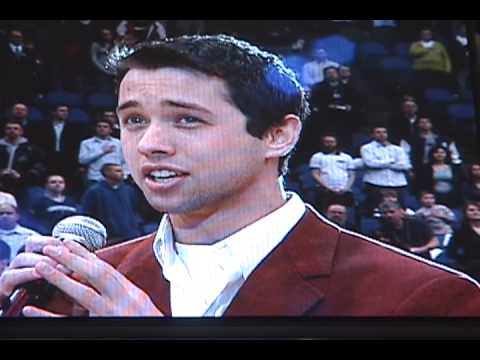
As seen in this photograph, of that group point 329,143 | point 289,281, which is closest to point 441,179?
point 329,143

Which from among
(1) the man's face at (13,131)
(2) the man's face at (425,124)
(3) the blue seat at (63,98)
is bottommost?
(2) the man's face at (425,124)

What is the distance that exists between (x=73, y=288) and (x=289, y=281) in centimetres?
76

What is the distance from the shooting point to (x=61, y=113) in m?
3.81

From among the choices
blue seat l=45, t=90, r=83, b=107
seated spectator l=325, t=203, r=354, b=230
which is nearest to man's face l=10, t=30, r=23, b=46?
blue seat l=45, t=90, r=83, b=107

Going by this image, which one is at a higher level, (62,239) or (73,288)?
(62,239)

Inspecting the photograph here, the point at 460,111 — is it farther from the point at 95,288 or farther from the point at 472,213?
the point at 95,288

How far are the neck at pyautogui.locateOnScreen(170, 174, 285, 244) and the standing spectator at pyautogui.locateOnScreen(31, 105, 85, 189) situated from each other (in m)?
0.41

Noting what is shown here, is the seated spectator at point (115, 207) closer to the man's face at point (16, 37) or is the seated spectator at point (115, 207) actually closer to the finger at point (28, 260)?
the finger at point (28, 260)

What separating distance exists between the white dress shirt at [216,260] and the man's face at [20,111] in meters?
0.65

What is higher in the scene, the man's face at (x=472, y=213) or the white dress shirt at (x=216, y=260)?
the man's face at (x=472, y=213)

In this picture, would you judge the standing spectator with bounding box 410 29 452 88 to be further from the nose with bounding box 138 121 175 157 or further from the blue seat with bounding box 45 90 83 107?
the blue seat with bounding box 45 90 83 107

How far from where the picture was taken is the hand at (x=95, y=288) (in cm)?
366

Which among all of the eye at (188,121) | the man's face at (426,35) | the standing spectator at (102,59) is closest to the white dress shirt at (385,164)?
the man's face at (426,35)

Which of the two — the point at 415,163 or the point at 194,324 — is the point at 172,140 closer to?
the point at 194,324
